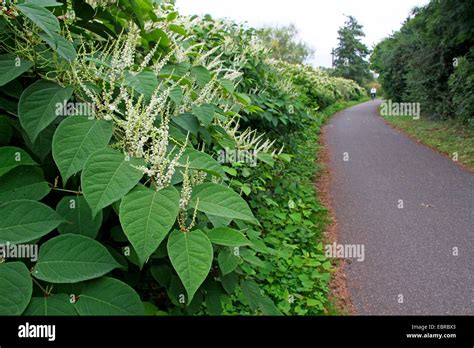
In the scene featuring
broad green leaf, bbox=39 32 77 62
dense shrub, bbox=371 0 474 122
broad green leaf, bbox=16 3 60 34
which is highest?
dense shrub, bbox=371 0 474 122

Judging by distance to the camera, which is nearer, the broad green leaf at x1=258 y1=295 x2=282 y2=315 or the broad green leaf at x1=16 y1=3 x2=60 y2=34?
the broad green leaf at x1=16 y1=3 x2=60 y2=34

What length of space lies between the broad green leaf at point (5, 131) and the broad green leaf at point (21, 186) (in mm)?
108

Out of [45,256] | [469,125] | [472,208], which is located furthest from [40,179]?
[469,125]

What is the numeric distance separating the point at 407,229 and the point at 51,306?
355 centimetres

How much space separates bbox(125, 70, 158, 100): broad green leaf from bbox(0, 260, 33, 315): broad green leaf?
0.49 m

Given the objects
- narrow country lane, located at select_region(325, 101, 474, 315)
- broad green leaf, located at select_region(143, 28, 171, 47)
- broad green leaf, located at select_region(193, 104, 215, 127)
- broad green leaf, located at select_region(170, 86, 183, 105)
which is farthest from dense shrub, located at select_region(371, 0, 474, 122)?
broad green leaf, located at select_region(170, 86, 183, 105)

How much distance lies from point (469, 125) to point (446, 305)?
7374 millimetres

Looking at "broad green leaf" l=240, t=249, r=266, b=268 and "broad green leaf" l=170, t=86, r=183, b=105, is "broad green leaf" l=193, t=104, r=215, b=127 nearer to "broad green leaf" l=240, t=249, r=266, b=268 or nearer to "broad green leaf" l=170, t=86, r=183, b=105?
"broad green leaf" l=170, t=86, r=183, b=105

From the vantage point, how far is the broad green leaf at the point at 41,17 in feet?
2.57

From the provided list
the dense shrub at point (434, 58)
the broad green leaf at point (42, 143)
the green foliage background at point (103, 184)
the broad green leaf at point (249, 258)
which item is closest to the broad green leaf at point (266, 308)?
the green foliage background at point (103, 184)

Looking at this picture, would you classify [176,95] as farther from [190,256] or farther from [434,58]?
[434,58]

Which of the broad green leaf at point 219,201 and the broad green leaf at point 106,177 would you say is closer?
the broad green leaf at point 106,177

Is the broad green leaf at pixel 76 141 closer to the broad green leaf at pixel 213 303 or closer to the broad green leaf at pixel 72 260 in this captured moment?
the broad green leaf at pixel 72 260

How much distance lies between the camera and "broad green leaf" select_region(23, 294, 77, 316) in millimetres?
732
